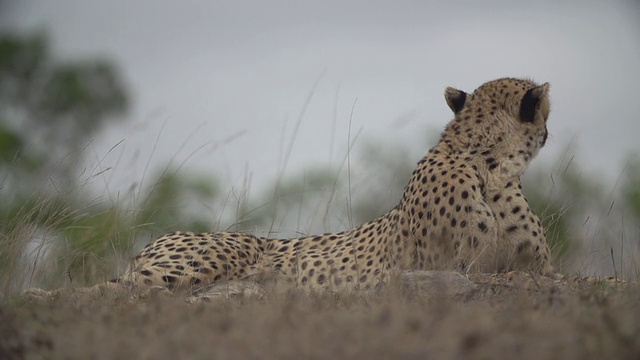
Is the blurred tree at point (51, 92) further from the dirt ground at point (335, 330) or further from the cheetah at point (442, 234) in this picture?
the dirt ground at point (335, 330)

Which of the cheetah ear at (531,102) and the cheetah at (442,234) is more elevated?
the cheetah ear at (531,102)

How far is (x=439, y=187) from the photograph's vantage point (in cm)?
546

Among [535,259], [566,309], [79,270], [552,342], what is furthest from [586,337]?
[79,270]

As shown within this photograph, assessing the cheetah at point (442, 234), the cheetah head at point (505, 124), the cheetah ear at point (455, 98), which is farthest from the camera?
the cheetah ear at point (455, 98)

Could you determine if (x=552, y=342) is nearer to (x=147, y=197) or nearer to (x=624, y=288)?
(x=624, y=288)

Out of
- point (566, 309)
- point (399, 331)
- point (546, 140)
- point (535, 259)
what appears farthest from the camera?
point (546, 140)

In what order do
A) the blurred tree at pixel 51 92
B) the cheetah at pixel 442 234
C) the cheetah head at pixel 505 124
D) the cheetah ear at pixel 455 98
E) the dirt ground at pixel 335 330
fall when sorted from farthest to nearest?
the blurred tree at pixel 51 92 < the cheetah ear at pixel 455 98 < the cheetah head at pixel 505 124 < the cheetah at pixel 442 234 < the dirt ground at pixel 335 330

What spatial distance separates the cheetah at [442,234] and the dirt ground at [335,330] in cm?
149

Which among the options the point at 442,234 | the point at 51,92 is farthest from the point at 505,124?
the point at 51,92

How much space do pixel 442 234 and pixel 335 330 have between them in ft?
8.62

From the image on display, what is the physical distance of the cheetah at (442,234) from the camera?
5281 mm

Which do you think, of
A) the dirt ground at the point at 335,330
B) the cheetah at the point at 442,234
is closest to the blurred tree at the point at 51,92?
the cheetah at the point at 442,234

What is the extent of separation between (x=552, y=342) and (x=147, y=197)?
346 cm

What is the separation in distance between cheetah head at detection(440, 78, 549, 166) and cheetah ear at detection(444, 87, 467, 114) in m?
0.03
